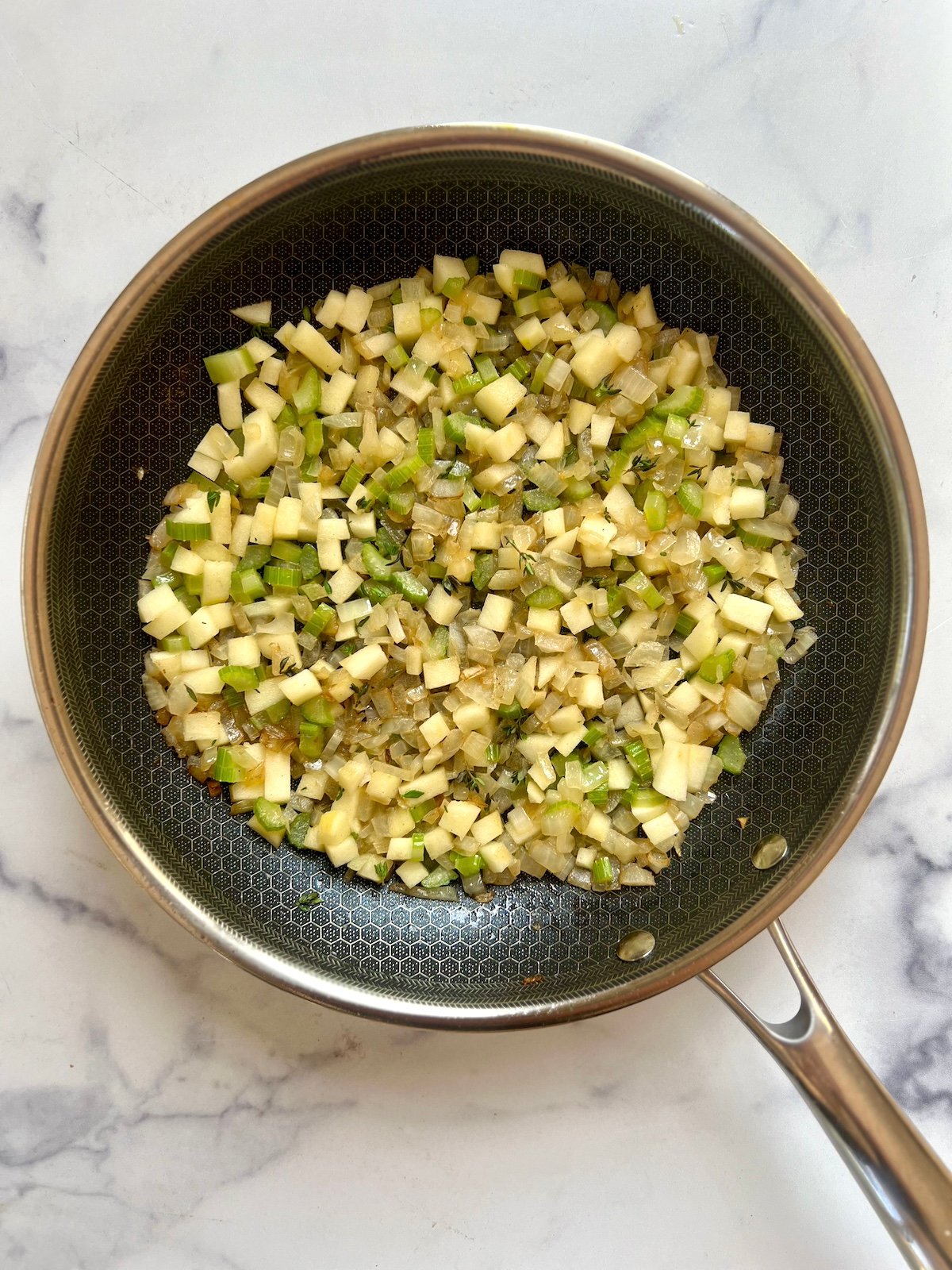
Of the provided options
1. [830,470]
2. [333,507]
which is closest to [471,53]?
[333,507]

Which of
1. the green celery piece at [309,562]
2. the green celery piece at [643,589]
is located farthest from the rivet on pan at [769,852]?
the green celery piece at [309,562]

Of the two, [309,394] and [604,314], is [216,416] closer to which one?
[309,394]

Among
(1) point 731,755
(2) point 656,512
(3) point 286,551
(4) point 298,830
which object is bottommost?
(4) point 298,830

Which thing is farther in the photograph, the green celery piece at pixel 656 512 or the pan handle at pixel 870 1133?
the green celery piece at pixel 656 512

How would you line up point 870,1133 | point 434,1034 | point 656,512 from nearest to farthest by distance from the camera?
point 870,1133
point 656,512
point 434,1034

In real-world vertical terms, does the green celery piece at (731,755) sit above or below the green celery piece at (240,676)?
above

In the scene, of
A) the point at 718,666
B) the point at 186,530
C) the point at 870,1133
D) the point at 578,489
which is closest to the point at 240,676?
the point at 186,530

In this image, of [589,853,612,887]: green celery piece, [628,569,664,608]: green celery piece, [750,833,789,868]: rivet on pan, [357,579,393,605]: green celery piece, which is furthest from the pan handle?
[357,579,393,605]: green celery piece

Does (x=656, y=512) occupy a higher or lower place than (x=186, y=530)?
higher

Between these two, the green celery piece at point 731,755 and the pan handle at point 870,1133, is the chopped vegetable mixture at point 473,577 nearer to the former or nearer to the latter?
the green celery piece at point 731,755
